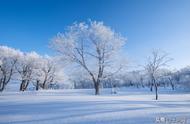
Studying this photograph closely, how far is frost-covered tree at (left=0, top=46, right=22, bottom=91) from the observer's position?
47.8 meters

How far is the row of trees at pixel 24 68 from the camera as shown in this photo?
49237 mm

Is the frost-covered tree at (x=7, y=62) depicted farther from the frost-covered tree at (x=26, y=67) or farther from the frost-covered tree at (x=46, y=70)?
the frost-covered tree at (x=46, y=70)

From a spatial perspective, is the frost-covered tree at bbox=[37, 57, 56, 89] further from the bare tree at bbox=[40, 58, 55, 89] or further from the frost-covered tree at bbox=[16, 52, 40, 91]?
the frost-covered tree at bbox=[16, 52, 40, 91]

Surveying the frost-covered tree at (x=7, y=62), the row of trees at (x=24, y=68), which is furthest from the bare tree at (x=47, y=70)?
the frost-covered tree at (x=7, y=62)

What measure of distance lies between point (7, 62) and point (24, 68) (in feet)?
20.9

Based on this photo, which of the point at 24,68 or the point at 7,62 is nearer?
the point at 7,62

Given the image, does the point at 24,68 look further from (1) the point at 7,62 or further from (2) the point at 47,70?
(2) the point at 47,70

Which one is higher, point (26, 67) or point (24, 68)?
point (26, 67)

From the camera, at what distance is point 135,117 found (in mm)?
10375

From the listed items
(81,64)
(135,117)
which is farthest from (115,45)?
(135,117)

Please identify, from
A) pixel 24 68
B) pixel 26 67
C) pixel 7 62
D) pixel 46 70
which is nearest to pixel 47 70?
pixel 46 70

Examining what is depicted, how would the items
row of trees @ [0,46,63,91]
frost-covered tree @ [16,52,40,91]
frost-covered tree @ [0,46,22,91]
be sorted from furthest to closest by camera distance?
frost-covered tree @ [16,52,40,91] < row of trees @ [0,46,63,91] < frost-covered tree @ [0,46,22,91]

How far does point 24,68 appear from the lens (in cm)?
5550

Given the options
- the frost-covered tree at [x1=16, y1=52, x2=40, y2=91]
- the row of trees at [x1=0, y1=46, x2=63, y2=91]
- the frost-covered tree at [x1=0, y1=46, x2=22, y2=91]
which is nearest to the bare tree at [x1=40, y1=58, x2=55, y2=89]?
the row of trees at [x1=0, y1=46, x2=63, y2=91]
